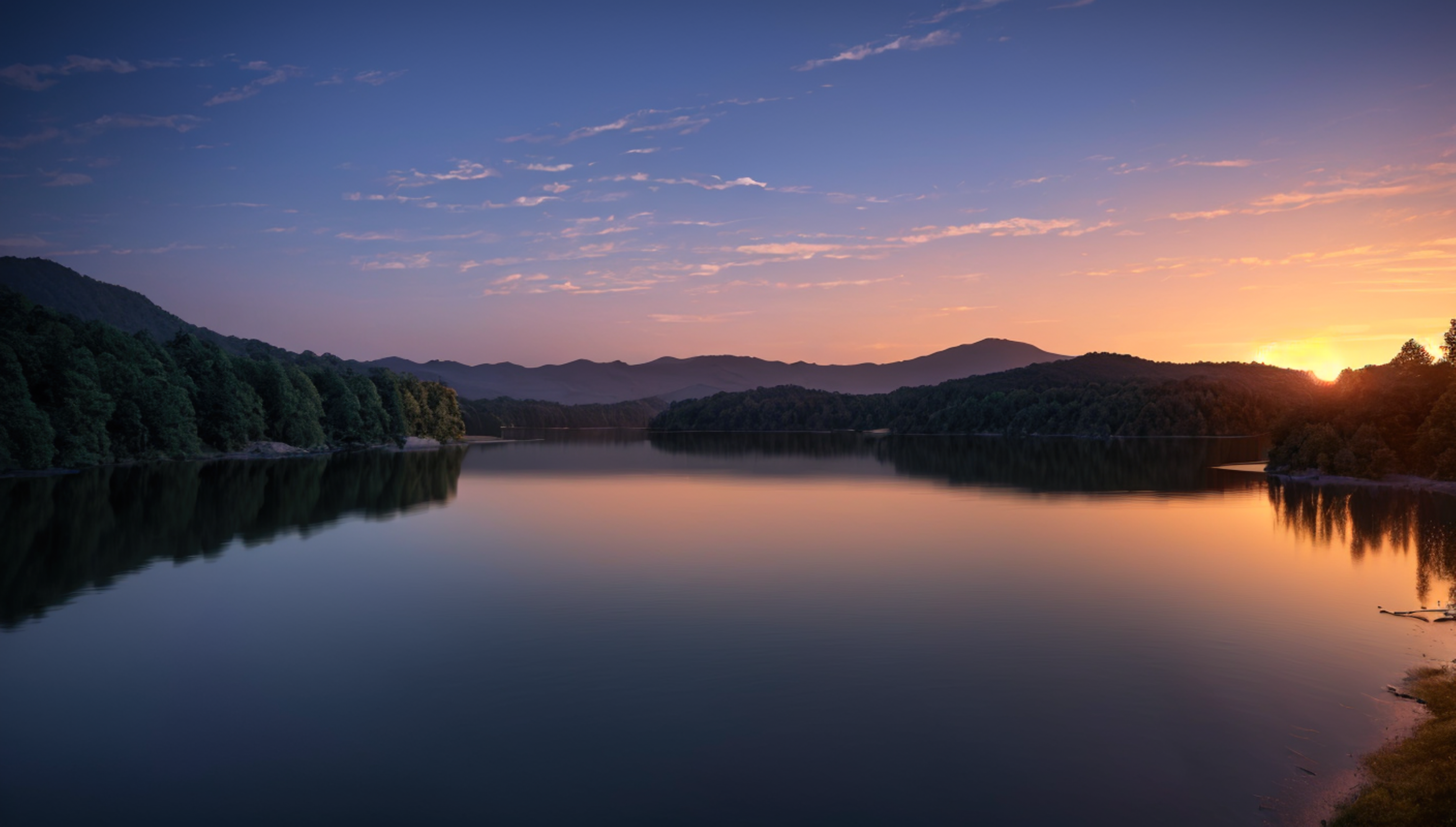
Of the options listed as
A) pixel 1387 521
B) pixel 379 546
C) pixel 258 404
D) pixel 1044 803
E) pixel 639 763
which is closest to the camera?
pixel 1044 803

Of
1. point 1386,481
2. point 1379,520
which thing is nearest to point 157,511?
point 1379,520

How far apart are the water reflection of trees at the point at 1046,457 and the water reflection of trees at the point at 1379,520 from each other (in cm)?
723

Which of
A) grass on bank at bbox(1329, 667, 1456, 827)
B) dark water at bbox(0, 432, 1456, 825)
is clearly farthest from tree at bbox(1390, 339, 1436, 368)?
grass on bank at bbox(1329, 667, 1456, 827)

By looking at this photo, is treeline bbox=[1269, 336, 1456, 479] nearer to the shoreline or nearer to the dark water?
the dark water

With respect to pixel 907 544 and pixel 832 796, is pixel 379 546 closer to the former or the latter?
pixel 907 544

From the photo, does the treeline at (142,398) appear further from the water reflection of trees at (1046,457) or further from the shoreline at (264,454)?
the water reflection of trees at (1046,457)

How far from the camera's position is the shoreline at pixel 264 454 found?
216 ft

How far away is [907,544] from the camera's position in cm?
3772

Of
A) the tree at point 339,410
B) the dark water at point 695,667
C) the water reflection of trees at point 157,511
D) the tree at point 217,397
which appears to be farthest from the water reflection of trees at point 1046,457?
the tree at point 217,397

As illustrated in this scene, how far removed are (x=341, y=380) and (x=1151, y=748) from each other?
126 meters

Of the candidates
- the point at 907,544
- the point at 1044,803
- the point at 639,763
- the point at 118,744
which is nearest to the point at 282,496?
the point at 907,544

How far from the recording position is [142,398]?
8050cm

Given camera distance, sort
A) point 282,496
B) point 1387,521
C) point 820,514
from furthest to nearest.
A: point 282,496
point 820,514
point 1387,521

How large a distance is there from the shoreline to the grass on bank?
77965 millimetres
